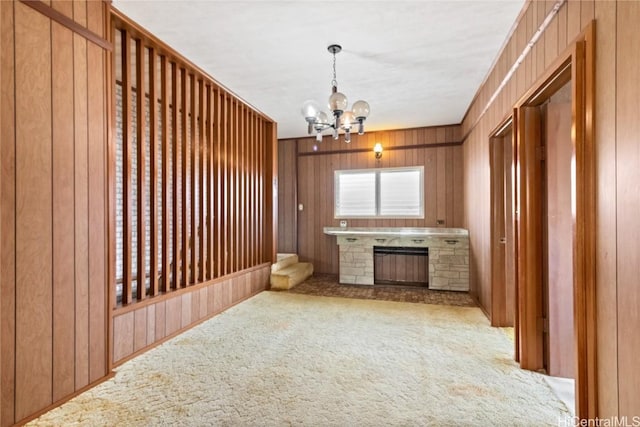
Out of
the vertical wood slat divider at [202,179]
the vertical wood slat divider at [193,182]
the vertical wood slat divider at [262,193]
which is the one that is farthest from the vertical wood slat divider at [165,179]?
→ the vertical wood slat divider at [262,193]

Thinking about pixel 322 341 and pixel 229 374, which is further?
pixel 322 341

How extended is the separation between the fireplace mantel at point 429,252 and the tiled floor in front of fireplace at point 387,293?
18cm

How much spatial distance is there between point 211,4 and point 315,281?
451cm

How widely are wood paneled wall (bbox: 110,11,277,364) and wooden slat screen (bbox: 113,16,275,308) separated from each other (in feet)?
0.04

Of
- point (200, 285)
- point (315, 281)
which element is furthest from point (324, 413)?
point (315, 281)

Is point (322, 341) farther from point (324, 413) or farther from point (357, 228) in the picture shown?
point (357, 228)

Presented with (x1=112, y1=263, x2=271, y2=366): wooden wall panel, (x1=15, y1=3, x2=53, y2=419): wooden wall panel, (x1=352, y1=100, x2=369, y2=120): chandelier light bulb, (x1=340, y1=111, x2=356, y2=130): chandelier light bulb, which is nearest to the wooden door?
(x1=352, y1=100, x2=369, y2=120): chandelier light bulb

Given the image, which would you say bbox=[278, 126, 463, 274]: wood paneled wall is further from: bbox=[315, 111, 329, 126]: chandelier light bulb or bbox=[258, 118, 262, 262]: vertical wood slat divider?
bbox=[315, 111, 329, 126]: chandelier light bulb

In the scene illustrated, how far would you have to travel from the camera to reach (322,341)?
2.99 metres

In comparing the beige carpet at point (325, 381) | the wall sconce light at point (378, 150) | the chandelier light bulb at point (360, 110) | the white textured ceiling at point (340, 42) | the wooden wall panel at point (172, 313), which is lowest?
the beige carpet at point (325, 381)

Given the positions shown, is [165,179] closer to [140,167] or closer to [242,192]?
[140,167]

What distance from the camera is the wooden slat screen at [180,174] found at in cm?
282

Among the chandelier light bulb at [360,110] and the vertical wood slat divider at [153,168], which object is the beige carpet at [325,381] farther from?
the chandelier light bulb at [360,110]

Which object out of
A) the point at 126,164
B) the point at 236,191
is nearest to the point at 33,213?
the point at 126,164
